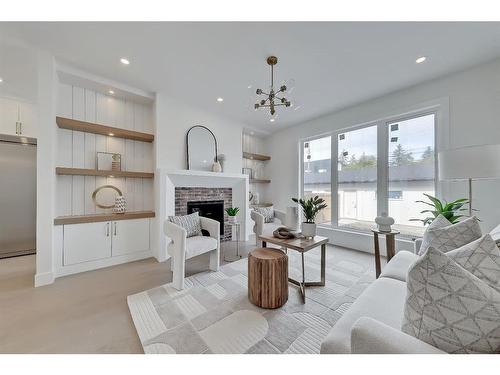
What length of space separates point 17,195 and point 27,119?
1.28m

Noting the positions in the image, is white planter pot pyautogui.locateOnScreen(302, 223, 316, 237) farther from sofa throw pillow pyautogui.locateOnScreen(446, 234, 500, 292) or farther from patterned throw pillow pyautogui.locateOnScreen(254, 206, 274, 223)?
patterned throw pillow pyautogui.locateOnScreen(254, 206, 274, 223)

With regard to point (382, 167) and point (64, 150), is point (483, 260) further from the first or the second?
point (64, 150)

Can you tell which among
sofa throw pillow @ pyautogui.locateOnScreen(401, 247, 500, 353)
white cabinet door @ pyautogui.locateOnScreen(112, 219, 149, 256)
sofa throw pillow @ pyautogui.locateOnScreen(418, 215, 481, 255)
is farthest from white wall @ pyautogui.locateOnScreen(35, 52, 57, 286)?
sofa throw pillow @ pyautogui.locateOnScreen(418, 215, 481, 255)

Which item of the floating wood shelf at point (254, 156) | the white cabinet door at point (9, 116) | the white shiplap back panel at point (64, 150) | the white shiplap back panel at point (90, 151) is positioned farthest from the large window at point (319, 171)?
the white cabinet door at point (9, 116)

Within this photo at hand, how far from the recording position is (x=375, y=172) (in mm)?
3484

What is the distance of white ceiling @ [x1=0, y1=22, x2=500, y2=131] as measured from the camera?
6.16 feet

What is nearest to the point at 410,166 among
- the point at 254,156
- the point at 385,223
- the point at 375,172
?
the point at 375,172

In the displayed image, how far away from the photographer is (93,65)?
8.07ft

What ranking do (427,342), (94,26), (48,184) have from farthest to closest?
(48,184) < (94,26) < (427,342)

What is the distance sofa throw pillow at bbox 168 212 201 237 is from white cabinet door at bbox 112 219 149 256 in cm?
83
